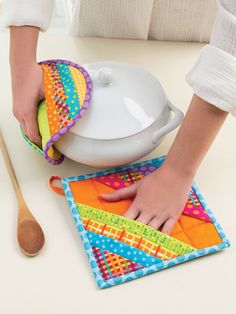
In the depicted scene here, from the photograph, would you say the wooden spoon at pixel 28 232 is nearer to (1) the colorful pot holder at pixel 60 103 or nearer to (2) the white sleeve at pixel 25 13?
(1) the colorful pot holder at pixel 60 103

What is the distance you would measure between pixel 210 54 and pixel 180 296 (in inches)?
11.1

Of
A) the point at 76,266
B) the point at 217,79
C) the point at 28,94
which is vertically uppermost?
the point at 217,79

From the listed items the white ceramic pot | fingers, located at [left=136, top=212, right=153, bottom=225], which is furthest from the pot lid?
fingers, located at [left=136, top=212, right=153, bottom=225]

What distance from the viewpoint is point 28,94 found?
76 centimetres

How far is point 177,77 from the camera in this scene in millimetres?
978

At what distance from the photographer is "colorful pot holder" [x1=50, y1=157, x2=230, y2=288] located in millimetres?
643

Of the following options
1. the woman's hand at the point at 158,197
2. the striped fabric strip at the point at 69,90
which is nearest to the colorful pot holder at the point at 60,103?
the striped fabric strip at the point at 69,90

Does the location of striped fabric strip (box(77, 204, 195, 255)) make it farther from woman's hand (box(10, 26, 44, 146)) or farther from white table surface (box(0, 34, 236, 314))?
woman's hand (box(10, 26, 44, 146))

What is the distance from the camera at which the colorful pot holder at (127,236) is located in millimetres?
643

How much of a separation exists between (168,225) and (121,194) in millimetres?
81

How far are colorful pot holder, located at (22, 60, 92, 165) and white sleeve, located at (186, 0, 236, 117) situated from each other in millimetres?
173

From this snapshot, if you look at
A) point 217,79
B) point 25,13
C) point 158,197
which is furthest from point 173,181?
point 25,13

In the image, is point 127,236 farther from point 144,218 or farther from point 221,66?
point 221,66

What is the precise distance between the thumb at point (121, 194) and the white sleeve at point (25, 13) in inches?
10.7
